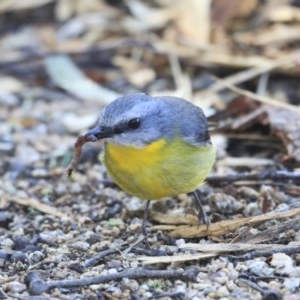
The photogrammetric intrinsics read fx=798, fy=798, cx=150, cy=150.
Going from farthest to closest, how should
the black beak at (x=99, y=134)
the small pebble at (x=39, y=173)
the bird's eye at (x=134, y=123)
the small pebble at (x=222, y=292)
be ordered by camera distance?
the small pebble at (x=39, y=173) < the bird's eye at (x=134, y=123) < the black beak at (x=99, y=134) < the small pebble at (x=222, y=292)

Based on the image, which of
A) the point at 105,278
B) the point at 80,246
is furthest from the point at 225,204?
the point at 105,278

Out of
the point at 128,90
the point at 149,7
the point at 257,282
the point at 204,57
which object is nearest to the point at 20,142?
the point at 128,90

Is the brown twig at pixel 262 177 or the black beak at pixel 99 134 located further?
the brown twig at pixel 262 177

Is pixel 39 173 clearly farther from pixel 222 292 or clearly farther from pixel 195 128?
pixel 222 292

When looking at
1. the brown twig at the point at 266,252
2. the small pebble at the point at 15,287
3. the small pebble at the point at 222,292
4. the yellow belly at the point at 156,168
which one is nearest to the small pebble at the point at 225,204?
the yellow belly at the point at 156,168

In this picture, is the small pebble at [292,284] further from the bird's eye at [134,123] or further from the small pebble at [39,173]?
the small pebble at [39,173]

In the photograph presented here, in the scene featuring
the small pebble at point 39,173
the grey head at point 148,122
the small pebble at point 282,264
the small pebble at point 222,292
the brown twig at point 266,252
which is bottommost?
the small pebble at point 39,173

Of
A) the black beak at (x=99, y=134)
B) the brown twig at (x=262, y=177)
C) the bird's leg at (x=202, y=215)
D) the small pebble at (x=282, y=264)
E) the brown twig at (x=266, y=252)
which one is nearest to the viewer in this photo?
the small pebble at (x=282, y=264)
